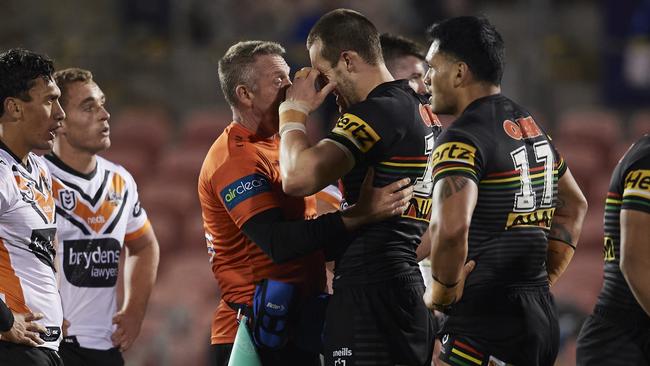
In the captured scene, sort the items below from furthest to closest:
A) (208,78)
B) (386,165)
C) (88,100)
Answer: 1. (208,78)
2. (88,100)
3. (386,165)

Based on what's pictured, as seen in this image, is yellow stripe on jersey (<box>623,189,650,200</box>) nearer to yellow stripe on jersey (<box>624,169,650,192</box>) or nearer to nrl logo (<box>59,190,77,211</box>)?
yellow stripe on jersey (<box>624,169,650,192</box>)

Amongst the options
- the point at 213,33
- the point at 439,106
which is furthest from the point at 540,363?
the point at 213,33

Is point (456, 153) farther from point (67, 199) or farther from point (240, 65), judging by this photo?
point (67, 199)

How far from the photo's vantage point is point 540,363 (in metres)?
4.61

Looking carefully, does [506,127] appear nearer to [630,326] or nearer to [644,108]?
[630,326]

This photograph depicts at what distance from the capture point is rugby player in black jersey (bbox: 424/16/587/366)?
14.3 feet

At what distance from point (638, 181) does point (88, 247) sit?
284 cm

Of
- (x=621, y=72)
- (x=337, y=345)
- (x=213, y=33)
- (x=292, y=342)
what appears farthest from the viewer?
(x=213, y=33)

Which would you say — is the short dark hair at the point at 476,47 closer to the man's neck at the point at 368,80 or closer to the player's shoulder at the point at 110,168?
the man's neck at the point at 368,80

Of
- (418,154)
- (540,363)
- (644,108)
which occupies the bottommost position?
(540,363)

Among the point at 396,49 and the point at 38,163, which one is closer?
the point at 38,163

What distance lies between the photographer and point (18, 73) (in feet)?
16.4

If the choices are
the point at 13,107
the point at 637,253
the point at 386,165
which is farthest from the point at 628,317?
the point at 13,107

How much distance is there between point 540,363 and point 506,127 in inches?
39.2
